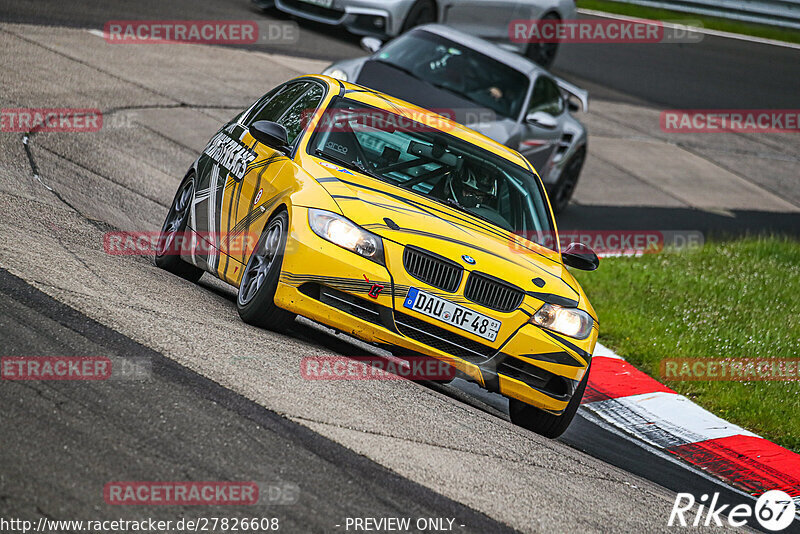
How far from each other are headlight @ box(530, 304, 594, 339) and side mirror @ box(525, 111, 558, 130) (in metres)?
6.42

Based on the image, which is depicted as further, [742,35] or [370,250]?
[742,35]

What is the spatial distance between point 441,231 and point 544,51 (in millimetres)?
15524

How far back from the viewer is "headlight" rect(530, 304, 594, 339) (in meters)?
6.64

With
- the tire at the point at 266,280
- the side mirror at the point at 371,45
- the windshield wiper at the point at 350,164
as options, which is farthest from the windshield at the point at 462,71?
the tire at the point at 266,280

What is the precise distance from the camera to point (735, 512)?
6.57m

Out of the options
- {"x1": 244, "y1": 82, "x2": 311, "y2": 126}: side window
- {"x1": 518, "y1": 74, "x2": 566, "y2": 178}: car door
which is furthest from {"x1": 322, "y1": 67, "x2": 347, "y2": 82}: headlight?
{"x1": 244, "y1": 82, "x2": 311, "y2": 126}: side window

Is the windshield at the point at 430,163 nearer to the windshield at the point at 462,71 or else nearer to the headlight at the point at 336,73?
the headlight at the point at 336,73

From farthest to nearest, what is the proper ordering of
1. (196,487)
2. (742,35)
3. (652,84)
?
(742,35)
(652,84)
(196,487)

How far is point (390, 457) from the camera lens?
5.21 meters

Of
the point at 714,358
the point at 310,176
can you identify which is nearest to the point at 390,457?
the point at 310,176

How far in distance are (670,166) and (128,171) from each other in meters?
10.8

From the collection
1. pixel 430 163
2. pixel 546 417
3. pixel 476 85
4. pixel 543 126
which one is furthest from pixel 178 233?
pixel 543 126

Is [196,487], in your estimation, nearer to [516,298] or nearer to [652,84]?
[516,298]

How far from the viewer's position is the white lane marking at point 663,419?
26.5ft
